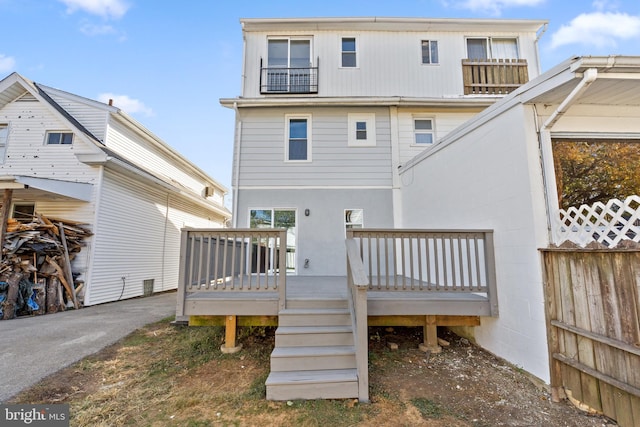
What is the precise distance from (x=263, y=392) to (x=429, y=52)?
10.3 metres

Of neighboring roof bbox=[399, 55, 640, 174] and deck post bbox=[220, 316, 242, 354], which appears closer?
neighboring roof bbox=[399, 55, 640, 174]

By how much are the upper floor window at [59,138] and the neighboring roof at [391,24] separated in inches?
258

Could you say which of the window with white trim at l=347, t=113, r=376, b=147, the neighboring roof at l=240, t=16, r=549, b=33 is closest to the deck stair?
the window with white trim at l=347, t=113, r=376, b=147

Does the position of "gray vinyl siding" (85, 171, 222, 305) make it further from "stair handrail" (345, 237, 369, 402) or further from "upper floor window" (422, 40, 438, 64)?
"upper floor window" (422, 40, 438, 64)

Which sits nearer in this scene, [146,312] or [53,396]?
[53,396]

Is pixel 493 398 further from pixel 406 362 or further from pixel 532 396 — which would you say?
pixel 406 362

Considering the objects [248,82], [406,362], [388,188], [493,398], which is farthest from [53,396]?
[248,82]

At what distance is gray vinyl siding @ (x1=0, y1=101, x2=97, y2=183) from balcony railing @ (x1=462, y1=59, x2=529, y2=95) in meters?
12.0

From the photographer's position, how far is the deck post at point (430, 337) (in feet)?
14.6

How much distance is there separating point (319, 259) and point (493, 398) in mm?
4875

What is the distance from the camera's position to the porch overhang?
6.88 m

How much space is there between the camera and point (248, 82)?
866 cm

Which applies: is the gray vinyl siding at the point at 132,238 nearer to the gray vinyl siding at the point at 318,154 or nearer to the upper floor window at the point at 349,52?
the gray vinyl siding at the point at 318,154

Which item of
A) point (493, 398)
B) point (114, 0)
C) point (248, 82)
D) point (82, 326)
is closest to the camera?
point (493, 398)
